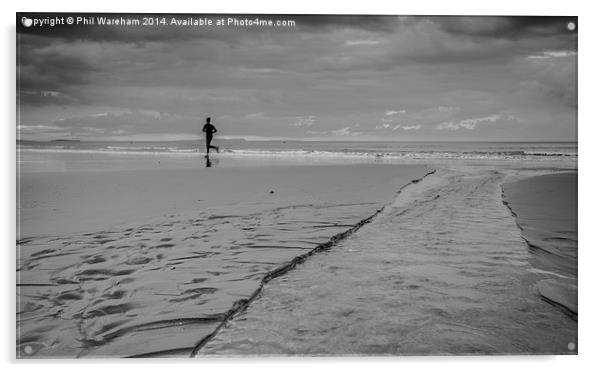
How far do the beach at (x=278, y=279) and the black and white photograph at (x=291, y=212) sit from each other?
16mm

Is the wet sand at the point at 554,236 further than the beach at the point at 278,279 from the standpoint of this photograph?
Yes

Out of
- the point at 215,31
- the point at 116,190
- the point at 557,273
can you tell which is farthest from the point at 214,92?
the point at 557,273

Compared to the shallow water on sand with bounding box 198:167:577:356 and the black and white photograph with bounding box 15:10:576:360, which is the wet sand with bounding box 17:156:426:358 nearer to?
the black and white photograph with bounding box 15:10:576:360

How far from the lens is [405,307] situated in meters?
2.74

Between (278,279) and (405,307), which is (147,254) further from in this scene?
(405,307)

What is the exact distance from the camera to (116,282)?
2914 mm

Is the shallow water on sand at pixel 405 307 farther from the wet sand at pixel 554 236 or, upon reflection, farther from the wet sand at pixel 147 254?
the wet sand at pixel 147 254

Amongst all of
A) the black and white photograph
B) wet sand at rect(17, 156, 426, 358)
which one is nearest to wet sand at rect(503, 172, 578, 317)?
the black and white photograph

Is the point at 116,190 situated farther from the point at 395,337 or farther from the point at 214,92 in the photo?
the point at 395,337

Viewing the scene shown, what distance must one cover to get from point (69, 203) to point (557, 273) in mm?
4418

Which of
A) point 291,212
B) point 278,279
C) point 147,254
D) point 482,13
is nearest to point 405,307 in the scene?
point 278,279

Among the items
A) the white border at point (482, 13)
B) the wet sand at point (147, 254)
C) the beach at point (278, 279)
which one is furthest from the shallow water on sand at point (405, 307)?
the white border at point (482, 13)

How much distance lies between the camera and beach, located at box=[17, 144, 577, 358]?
8.45ft

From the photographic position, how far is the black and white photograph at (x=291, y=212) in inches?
104
